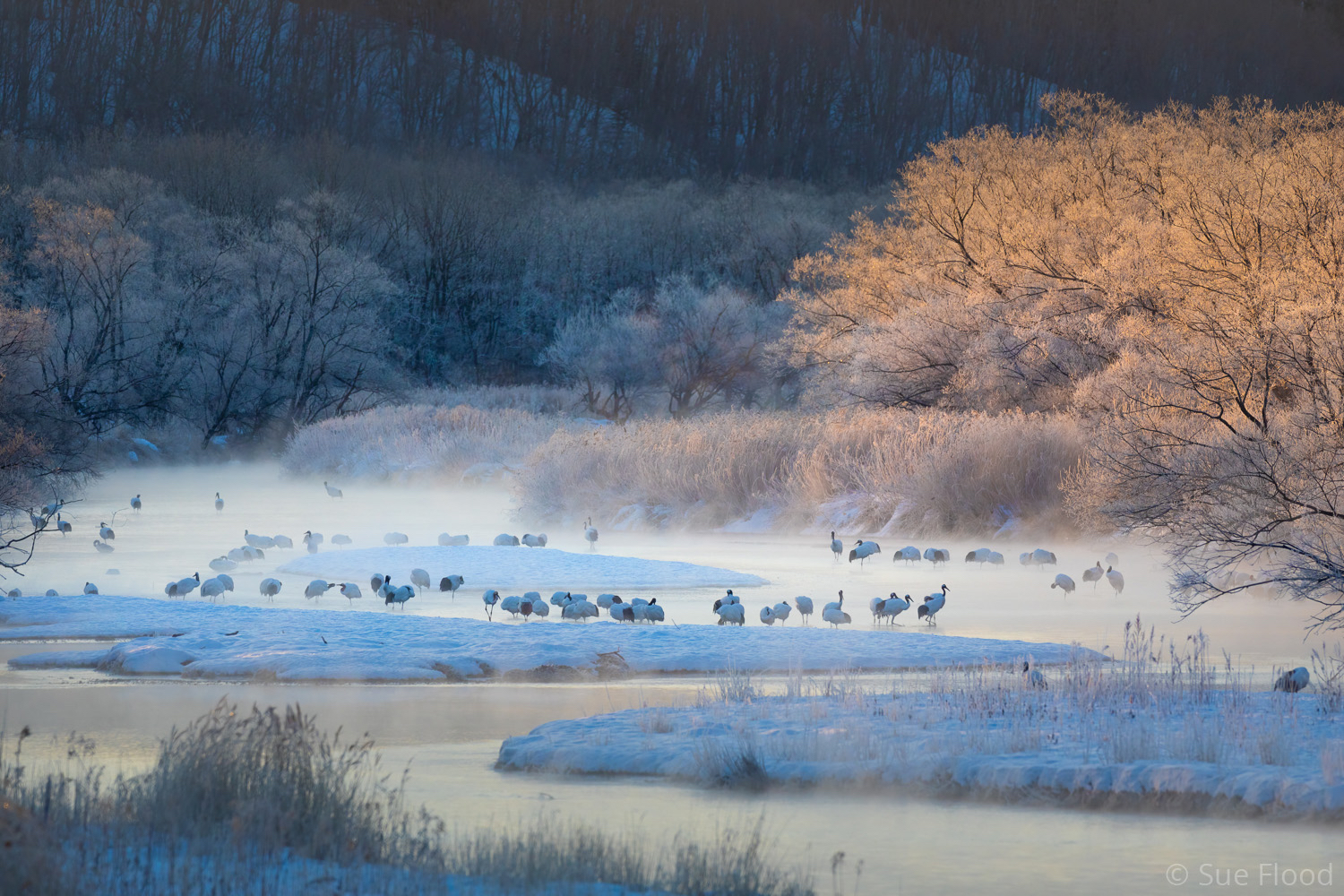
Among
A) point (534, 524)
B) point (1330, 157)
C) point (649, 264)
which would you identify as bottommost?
point (534, 524)

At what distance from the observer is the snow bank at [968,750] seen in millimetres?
7379

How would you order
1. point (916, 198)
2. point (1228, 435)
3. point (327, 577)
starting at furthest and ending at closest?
point (916, 198) < point (327, 577) < point (1228, 435)

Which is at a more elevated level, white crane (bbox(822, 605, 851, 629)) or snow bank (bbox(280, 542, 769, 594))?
snow bank (bbox(280, 542, 769, 594))

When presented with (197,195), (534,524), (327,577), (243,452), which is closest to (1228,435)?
(327,577)

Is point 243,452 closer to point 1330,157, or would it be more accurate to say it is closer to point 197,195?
point 197,195

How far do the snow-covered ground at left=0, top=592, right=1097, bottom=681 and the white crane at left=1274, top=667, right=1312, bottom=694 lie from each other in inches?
79.0

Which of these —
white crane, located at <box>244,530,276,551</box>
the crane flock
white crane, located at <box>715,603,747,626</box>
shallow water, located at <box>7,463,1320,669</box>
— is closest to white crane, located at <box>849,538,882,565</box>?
the crane flock

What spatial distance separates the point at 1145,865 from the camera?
20.7 ft

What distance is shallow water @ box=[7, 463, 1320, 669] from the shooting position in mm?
14289

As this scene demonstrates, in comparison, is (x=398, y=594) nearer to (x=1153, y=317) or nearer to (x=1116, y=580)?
(x=1116, y=580)

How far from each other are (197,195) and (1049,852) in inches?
2157

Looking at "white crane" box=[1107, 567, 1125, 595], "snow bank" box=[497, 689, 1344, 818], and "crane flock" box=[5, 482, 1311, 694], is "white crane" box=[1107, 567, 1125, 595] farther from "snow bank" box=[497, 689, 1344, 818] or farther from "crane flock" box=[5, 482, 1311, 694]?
"snow bank" box=[497, 689, 1344, 818]

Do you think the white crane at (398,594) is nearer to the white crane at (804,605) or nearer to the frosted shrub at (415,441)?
the white crane at (804,605)

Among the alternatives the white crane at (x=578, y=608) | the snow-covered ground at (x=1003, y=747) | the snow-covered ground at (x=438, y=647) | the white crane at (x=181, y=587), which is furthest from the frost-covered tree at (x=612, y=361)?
the snow-covered ground at (x=1003, y=747)
